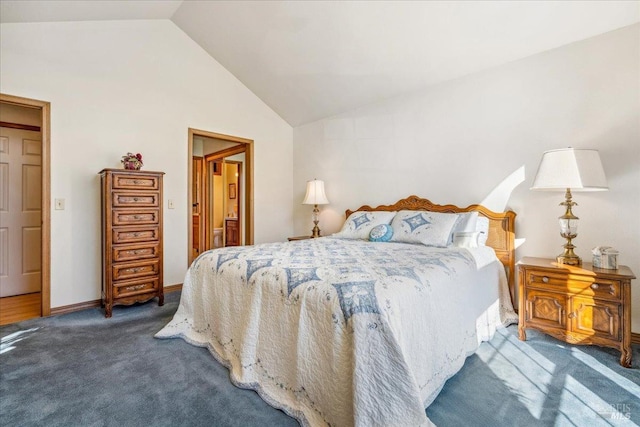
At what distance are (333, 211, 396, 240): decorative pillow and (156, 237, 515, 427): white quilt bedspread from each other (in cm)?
89

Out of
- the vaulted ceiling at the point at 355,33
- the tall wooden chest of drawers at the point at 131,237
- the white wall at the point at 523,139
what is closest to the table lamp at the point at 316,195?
the white wall at the point at 523,139

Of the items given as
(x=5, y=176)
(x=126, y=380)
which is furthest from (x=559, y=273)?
(x=5, y=176)

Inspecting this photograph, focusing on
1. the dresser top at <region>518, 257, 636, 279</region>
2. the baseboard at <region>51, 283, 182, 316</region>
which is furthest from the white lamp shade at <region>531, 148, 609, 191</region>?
the baseboard at <region>51, 283, 182, 316</region>

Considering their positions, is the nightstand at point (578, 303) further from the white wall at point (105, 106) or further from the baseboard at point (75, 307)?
the baseboard at point (75, 307)

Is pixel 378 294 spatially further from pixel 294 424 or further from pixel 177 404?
pixel 177 404

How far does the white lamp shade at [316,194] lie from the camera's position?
4250 mm

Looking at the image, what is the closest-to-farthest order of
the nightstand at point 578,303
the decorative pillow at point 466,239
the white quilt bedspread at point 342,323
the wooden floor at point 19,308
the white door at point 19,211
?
the white quilt bedspread at point 342,323 → the nightstand at point 578,303 → the decorative pillow at point 466,239 → the wooden floor at point 19,308 → the white door at point 19,211

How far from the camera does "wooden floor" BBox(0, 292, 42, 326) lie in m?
2.89

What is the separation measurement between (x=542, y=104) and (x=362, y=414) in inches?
112

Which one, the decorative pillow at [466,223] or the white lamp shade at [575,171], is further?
the decorative pillow at [466,223]

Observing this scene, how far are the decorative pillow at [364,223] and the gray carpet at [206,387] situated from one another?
1464 millimetres

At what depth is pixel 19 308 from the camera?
3189 millimetres

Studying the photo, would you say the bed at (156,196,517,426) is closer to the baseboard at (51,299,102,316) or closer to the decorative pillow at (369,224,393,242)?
the decorative pillow at (369,224,393,242)

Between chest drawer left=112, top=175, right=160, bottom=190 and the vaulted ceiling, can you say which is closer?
the vaulted ceiling
